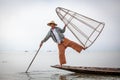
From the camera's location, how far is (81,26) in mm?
12578

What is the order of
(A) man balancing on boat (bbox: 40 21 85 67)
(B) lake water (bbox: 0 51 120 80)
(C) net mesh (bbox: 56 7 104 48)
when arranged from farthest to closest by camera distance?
(B) lake water (bbox: 0 51 120 80) → (A) man balancing on boat (bbox: 40 21 85 67) → (C) net mesh (bbox: 56 7 104 48)

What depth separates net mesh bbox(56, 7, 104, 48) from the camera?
1239 centimetres

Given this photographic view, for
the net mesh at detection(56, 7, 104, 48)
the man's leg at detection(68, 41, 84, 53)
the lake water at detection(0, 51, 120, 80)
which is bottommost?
the lake water at detection(0, 51, 120, 80)

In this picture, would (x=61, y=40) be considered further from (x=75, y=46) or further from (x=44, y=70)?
(x=44, y=70)

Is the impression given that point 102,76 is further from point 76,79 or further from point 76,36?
point 76,36

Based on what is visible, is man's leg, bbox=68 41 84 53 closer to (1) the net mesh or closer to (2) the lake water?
(1) the net mesh

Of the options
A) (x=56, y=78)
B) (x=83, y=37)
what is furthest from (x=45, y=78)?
(x=83, y=37)

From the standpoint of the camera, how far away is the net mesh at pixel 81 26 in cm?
1239

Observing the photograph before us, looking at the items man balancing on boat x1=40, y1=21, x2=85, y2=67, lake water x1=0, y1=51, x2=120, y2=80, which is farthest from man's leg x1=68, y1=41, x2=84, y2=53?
lake water x1=0, y1=51, x2=120, y2=80

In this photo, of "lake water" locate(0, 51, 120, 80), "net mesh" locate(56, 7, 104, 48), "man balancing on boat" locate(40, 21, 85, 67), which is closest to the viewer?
"net mesh" locate(56, 7, 104, 48)

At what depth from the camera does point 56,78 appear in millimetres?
13375

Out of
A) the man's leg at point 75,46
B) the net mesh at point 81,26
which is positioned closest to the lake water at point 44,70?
the man's leg at point 75,46

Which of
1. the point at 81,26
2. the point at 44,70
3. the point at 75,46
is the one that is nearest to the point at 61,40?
the point at 75,46

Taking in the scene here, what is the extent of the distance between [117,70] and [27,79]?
3.57m
